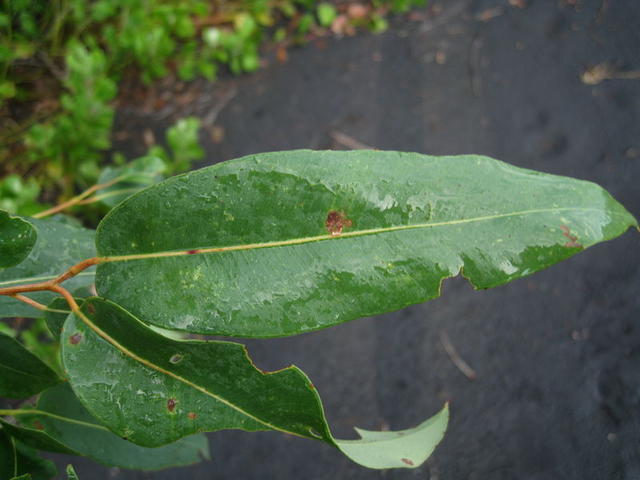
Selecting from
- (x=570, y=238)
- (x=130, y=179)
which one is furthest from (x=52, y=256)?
(x=570, y=238)

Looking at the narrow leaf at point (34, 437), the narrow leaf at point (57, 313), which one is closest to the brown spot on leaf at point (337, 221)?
the narrow leaf at point (57, 313)

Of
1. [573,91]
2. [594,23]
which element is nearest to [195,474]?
[573,91]

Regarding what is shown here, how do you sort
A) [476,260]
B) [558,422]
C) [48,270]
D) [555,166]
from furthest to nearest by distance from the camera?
[555,166] → [558,422] → [48,270] → [476,260]

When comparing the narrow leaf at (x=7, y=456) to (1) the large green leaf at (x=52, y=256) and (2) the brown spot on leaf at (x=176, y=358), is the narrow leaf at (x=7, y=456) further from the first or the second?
(2) the brown spot on leaf at (x=176, y=358)

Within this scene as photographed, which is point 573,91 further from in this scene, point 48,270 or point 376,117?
point 48,270

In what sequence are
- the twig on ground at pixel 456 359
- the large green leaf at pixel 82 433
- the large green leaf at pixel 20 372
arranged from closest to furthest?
the large green leaf at pixel 20 372
the large green leaf at pixel 82 433
the twig on ground at pixel 456 359
